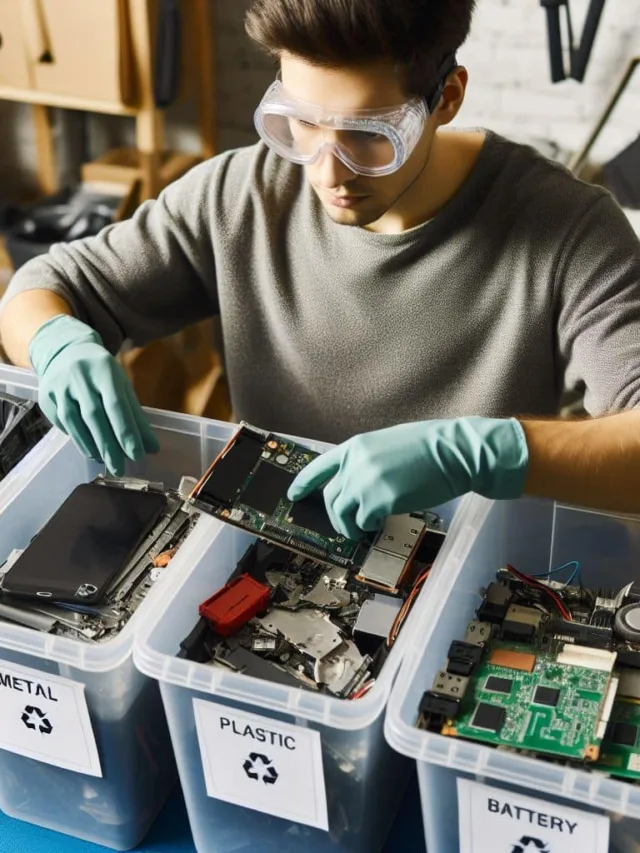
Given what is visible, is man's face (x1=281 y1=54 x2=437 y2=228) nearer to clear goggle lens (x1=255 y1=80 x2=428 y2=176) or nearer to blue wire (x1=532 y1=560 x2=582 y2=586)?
clear goggle lens (x1=255 y1=80 x2=428 y2=176)

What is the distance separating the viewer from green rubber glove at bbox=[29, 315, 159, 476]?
3.90 feet

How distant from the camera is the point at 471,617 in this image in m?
1.04

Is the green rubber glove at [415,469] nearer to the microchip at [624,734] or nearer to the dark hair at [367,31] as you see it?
the microchip at [624,734]

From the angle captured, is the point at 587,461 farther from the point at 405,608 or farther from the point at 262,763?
the point at 262,763

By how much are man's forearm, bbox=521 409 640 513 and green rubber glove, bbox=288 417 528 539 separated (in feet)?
0.09

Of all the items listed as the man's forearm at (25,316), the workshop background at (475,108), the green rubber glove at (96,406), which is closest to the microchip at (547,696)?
the green rubber glove at (96,406)

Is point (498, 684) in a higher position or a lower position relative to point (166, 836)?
higher

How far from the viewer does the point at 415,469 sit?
3.36ft

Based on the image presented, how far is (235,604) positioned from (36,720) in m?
0.22

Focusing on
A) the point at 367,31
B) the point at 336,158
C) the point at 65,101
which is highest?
the point at 367,31

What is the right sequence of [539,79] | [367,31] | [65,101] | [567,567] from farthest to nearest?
1. [539,79]
2. [65,101]
3. [567,567]
4. [367,31]

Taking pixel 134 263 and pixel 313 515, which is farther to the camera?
pixel 134 263

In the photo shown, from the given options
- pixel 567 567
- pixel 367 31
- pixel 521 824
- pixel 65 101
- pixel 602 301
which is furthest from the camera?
pixel 65 101

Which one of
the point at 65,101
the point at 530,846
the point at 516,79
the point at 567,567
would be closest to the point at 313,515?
the point at 567,567
